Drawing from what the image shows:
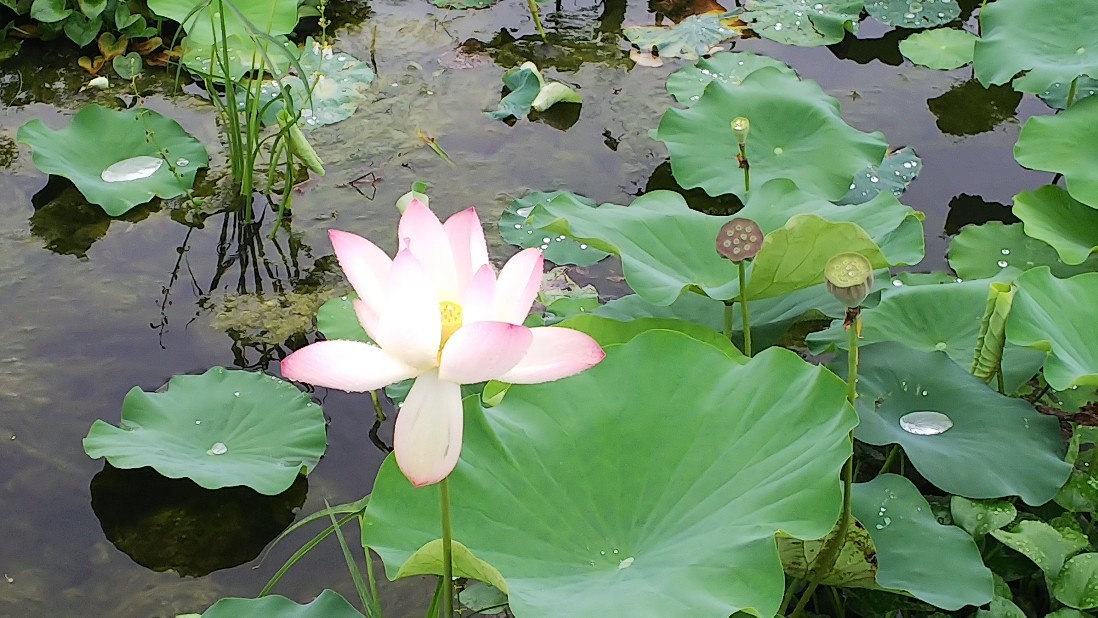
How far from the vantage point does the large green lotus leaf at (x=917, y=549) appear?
4.05ft

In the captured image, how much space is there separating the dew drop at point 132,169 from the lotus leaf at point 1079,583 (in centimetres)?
192

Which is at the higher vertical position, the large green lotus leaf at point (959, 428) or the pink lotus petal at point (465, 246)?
the pink lotus petal at point (465, 246)

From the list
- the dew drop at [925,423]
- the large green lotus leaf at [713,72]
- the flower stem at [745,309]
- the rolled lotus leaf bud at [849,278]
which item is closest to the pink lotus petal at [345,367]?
the rolled lotus leaf bud at [849,278]

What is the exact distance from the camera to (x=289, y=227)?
230 centimetres

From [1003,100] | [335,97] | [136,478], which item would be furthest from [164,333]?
[1003,100]

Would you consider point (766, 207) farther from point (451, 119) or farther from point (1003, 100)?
point (1003, 100)

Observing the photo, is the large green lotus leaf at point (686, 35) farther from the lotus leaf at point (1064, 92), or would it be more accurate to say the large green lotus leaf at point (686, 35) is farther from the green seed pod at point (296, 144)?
the green seed pod at point (296, 144)

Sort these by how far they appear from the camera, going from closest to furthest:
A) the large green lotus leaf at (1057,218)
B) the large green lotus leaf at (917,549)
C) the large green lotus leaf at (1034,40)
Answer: the large green lotus leaf at (917,549) → the large green lotus leaf at (1057,218) → the large green lotus leaf at (1034,40)

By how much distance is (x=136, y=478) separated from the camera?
1727mm

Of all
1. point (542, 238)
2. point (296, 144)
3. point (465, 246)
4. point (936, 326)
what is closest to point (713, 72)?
point (542, 238)

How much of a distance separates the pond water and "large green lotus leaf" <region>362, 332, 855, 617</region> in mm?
466

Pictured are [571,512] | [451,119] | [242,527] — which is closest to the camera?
[571,512]

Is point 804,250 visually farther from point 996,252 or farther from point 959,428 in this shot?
point 996,252

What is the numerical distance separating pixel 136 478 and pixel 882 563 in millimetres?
1191
